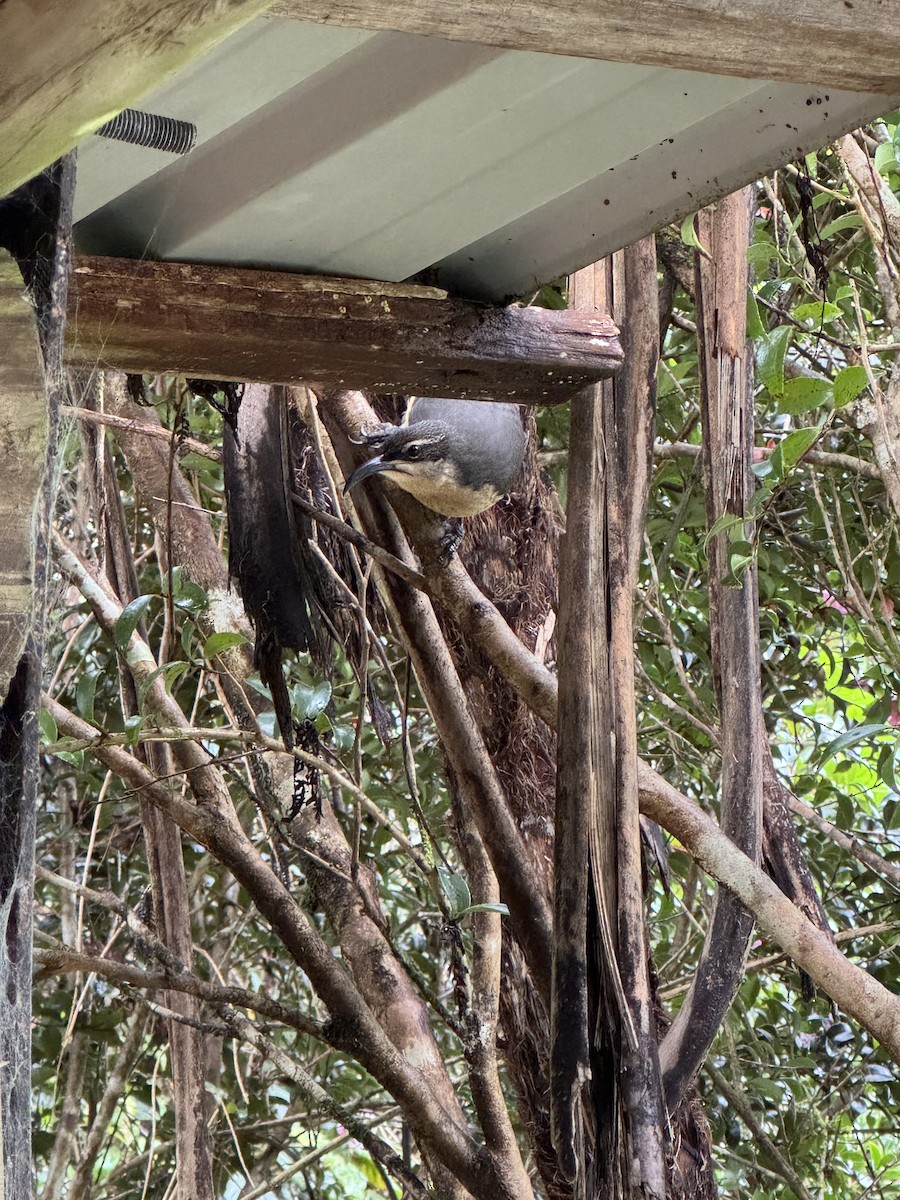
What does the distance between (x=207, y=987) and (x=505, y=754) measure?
2.83 ft

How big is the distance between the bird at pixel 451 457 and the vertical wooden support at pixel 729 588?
1.35 feet

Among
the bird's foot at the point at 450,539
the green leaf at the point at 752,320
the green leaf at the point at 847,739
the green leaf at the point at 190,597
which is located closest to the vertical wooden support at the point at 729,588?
the green leaf at the point at 752,320

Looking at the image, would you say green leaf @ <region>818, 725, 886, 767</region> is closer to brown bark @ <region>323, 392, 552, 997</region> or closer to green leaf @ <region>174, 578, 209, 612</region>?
brown bark @ <region>323, 392, 552, 997</region>

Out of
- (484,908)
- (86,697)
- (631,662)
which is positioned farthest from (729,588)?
(86,697)

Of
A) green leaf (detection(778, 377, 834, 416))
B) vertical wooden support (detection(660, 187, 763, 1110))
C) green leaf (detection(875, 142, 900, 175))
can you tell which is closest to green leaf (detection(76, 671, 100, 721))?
vertical wooden support (detection(660, 187, 763, 1110))

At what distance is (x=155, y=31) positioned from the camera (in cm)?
62

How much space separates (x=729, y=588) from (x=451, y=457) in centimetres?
53

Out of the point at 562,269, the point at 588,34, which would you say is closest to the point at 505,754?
the point at 562,269

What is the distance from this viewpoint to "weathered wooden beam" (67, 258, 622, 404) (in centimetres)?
145

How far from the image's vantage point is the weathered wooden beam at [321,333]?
4.75ft

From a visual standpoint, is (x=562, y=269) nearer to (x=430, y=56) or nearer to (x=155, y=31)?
(x=430, y=56)

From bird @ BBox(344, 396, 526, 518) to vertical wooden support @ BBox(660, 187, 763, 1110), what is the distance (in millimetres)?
411

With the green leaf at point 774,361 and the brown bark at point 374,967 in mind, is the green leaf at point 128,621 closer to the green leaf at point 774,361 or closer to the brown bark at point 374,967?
the brown bark at point 374,967

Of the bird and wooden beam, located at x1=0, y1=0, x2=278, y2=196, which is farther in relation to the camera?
the bird
